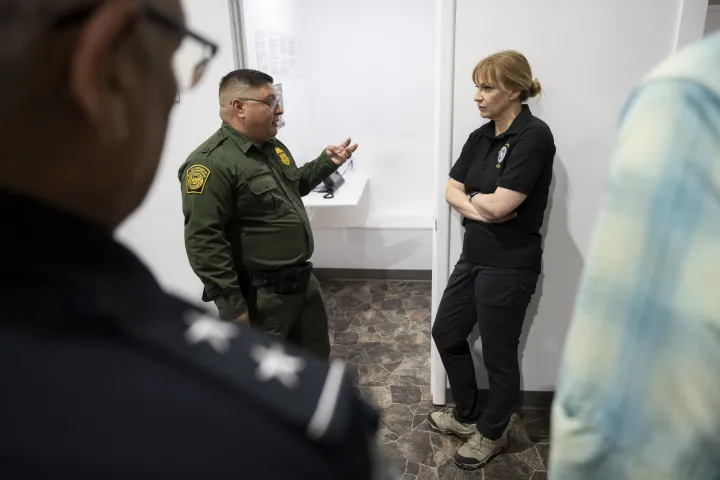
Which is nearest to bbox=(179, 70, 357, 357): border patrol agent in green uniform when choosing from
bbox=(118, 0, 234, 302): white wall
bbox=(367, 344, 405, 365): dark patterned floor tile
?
bbox=(118, 0, 234, 302): white wall

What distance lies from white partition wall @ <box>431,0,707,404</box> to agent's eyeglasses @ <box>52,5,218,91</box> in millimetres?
1597

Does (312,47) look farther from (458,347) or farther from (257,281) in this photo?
(458,347)

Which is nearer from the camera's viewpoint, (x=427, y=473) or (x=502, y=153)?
(x=502, y=153)

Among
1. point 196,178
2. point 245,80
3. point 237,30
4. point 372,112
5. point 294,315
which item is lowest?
point 294,315

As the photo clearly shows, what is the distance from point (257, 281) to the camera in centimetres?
203

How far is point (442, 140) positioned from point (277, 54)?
65.0 inches

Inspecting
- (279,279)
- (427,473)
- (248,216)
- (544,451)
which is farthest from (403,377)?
(248,216)

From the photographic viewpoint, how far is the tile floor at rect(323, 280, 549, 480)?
6.99 ft

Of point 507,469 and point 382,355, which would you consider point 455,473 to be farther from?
point 382,355

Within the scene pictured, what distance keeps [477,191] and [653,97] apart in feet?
4.75

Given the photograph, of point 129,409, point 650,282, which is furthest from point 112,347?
point 650,282

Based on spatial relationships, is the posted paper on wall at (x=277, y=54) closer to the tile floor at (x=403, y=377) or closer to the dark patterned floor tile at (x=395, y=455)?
the tile floor at (x=403, y=377)

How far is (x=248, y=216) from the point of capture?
198 cm

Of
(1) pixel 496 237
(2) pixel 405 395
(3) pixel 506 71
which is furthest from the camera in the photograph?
(2) pixel 405 395
